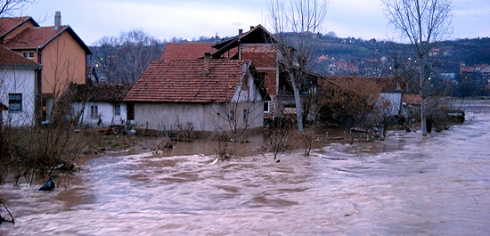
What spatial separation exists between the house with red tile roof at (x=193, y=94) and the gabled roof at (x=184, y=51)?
668 inches

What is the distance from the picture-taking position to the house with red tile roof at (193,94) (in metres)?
30.1

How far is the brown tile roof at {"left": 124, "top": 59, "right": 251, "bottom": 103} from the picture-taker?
30406 mm

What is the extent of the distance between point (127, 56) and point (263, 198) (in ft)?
176

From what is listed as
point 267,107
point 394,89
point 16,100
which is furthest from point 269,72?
point 394,89

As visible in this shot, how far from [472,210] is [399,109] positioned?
38042 millimetres

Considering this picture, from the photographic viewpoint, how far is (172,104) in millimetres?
31078

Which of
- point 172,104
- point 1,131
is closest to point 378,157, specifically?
point 172,104

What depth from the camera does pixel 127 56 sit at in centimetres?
6506

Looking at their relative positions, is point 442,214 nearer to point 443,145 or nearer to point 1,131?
point 1,131

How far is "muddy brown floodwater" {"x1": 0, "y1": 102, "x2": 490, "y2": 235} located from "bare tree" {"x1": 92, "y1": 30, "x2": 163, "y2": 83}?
120ft

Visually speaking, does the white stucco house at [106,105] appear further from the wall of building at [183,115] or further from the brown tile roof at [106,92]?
the wall of building at [183,115]

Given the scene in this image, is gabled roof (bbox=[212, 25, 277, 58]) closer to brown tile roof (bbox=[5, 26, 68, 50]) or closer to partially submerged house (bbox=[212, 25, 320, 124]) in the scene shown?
partially submerged house (bbox=[212, 25, 320, 124])

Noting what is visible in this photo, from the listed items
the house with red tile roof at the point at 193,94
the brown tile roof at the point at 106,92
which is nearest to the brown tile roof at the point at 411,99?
the house with red tile roof at the point at 193,94

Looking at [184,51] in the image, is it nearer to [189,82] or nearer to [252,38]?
[252,38]
